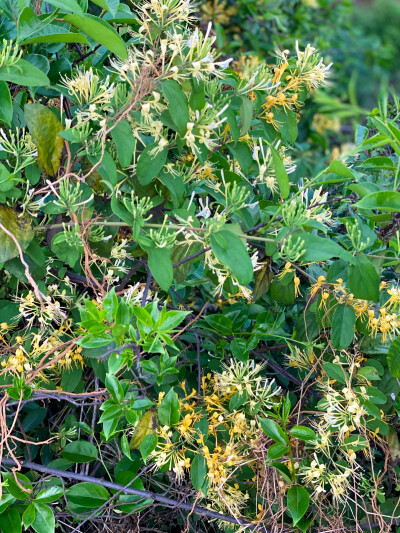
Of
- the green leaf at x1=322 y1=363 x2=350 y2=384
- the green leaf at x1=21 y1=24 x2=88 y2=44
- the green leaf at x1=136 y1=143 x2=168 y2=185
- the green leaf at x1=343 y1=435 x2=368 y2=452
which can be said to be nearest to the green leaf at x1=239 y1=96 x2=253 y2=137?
the green leaf at x1=136 y1=143 x2=168 y2=185

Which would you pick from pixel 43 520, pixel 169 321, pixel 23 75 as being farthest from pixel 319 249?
pixel 43 520

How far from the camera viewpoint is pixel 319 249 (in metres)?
0.74

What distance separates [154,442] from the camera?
2.63ft

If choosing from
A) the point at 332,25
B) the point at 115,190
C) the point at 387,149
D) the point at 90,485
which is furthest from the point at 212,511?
the point at 332,25

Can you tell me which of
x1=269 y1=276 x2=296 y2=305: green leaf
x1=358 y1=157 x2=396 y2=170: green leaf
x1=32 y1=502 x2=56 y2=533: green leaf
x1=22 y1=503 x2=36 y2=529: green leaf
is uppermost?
x1=358 y1=157 x2=396 y2=170: green leaf

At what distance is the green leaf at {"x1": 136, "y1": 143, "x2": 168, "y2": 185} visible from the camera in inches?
31.0

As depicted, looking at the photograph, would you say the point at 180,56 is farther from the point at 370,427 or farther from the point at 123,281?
the point at 370,427

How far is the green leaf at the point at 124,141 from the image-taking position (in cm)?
76

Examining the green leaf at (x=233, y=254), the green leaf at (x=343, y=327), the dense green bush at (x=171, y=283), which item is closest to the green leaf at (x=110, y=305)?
the dense green bush at (x=171, y=283)

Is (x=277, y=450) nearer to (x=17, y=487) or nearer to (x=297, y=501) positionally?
(x=297, y=501)

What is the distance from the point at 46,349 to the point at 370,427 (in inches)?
19.1

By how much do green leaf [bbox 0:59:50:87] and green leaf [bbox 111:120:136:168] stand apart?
0.10 metres

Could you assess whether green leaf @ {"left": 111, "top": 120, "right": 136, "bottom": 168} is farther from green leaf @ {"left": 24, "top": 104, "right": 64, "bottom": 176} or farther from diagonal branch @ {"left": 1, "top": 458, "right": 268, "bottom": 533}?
diagonal branch @ {"left": 1, "top": 458, "right": 268, "bottom": 533}

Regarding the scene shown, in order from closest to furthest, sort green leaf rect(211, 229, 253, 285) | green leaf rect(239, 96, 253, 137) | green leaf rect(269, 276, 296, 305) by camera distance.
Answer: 1. green leaf rect(211, 229, 253, 285)
2. green leaf rect(239, 96, 253, 137)
3. green leaf rect(269, 276, 296, 305)
